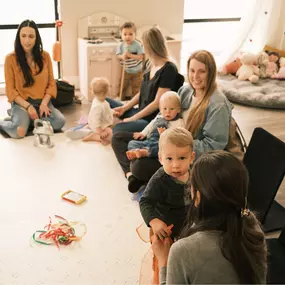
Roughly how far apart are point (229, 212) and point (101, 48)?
140 inches

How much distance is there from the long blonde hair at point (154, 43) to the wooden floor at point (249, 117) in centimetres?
123

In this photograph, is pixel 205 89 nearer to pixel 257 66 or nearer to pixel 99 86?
pixel 99 86

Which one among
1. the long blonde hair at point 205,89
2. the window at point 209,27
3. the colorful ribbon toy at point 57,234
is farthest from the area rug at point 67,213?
the window at point 209,27

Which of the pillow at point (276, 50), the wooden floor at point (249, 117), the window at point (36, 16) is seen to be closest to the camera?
the wooden floor at point (249, 117)

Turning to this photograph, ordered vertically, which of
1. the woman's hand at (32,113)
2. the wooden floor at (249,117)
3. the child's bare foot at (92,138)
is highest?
the woman's hand at (32,113)

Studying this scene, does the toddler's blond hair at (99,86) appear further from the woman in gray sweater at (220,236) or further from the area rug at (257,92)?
the woman in gray sweater at (220,236)

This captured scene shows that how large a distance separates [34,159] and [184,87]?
1322 mm

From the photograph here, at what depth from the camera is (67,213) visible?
8.59ft

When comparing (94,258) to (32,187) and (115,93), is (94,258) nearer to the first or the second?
(32,187)

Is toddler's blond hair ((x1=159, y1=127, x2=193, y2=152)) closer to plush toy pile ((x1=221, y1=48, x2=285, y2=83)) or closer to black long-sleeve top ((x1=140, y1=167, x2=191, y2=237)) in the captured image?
black long-sleeve top ((x1=140, y1=167, x2=191, y2=237))

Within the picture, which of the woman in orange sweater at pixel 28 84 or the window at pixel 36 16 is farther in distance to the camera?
the window at pixel 36 16

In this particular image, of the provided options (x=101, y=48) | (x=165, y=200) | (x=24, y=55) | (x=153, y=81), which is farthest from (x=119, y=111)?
(x=165, y=200)

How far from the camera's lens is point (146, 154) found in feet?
9.06

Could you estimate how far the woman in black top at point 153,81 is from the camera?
120 inches
